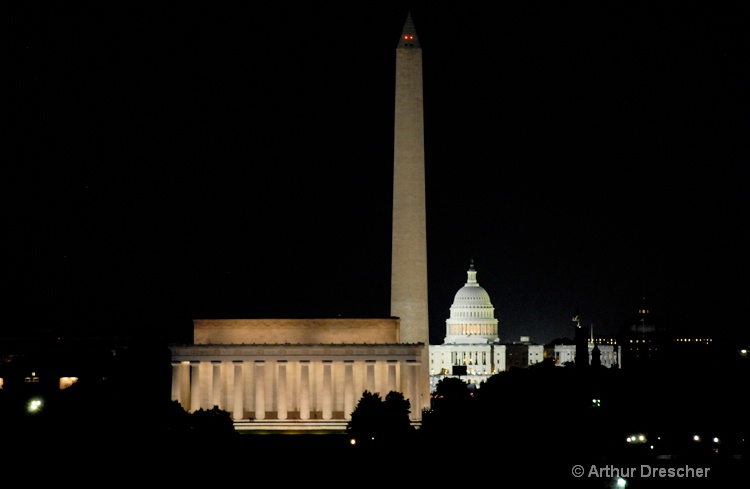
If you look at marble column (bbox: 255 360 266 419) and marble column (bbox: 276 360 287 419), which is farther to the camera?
marble column (bbox: 276 360 287 419)

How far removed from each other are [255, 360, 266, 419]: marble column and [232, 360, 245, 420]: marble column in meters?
1.09

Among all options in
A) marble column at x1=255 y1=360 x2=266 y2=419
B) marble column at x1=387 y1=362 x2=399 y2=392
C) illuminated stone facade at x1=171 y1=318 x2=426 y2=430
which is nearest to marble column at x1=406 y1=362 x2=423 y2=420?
illuminated stone facade at x1=171 y1=318 x2=426 y2=430

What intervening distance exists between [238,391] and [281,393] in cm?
338

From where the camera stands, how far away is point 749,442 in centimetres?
10094

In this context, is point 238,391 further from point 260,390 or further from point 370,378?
point 370,378

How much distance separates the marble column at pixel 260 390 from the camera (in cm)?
14350

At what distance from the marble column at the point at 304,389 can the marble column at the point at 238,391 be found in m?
4.49

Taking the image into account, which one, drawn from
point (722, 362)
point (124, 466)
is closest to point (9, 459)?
point (124, 466)

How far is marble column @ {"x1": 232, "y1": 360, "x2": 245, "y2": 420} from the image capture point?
470 ft

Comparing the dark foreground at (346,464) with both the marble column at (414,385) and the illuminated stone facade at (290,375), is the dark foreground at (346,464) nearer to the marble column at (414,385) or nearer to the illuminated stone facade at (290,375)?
the marble column at (414,385)

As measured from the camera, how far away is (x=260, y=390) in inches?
5679

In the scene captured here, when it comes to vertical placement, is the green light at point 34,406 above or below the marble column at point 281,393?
below

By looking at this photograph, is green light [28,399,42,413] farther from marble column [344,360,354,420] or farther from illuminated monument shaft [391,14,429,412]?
illuminated monument shaft [391,14,429,412]

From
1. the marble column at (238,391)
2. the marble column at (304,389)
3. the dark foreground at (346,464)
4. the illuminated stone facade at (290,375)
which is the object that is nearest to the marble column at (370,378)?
the illuminated stone facade at (290,375)
